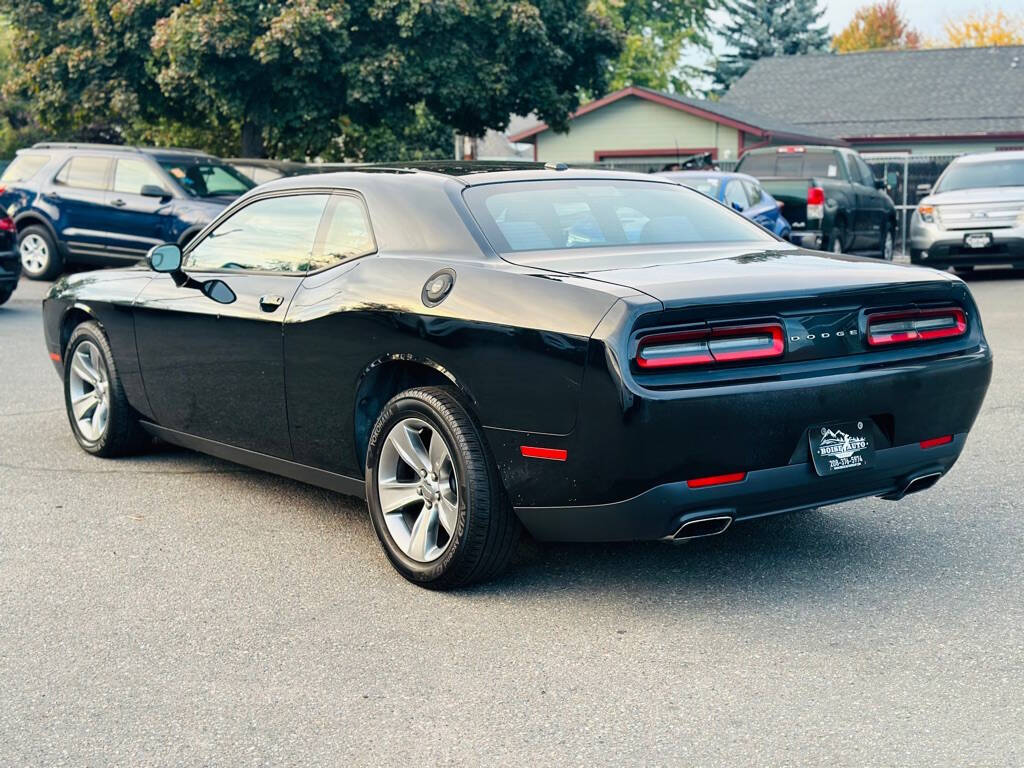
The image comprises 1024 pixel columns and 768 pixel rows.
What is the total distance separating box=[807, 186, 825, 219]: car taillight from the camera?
18.8 meters

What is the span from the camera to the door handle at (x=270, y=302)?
5.68m

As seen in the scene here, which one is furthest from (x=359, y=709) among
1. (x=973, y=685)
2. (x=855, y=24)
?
(x=855, y=24)

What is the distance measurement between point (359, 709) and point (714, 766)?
1.04m

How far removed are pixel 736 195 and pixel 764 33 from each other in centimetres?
5468

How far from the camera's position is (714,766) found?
341 centimetres

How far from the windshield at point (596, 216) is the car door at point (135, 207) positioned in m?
12.5

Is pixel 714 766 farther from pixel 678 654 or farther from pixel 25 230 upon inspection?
pixel 25 230

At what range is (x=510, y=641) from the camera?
442cm

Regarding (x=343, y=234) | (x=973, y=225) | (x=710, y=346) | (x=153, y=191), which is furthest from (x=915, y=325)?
(x=973, y=225)

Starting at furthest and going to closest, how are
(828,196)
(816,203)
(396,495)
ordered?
(828,196) → (816,203) → (396,495)

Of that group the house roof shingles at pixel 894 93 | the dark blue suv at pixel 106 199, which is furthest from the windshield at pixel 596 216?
the house roof shingles at pixel 894 93

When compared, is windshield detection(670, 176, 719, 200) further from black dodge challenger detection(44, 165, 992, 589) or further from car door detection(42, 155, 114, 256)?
black dodge challenger detection(44, 165, 992, 589)

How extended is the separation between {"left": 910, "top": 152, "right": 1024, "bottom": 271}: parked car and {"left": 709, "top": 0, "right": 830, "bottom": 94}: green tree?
51474 millimetres

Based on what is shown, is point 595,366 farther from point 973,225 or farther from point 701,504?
point 973,225
